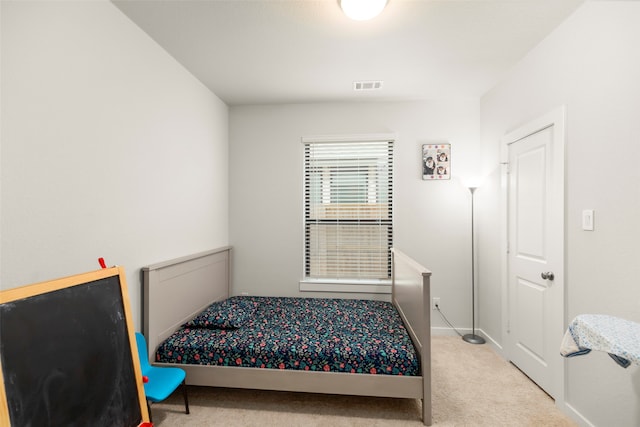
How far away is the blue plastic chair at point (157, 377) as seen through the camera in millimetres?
1664

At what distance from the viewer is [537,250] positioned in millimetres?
2232

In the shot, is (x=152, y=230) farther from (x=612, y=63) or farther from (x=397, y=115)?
(x=612, y=63)

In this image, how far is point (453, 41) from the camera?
2117mm

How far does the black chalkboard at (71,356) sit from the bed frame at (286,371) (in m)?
0.63

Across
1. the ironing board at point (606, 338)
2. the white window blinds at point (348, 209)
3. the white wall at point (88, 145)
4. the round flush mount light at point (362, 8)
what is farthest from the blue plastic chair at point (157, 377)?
the round flush mount light at point (362, 8)

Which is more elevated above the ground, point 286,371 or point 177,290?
point 177,290

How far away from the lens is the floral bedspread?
192cm

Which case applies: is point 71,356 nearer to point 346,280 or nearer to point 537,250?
point 346,280

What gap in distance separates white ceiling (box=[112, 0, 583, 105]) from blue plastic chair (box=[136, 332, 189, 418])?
2137 millimetres

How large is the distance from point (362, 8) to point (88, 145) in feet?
5.83

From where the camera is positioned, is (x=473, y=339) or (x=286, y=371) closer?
(x=286, y=371)

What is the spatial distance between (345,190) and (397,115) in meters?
1.05

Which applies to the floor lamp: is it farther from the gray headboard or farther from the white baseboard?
the gray headboard

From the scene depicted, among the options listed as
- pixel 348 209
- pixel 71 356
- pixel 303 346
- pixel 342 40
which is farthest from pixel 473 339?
pixel 71 356
